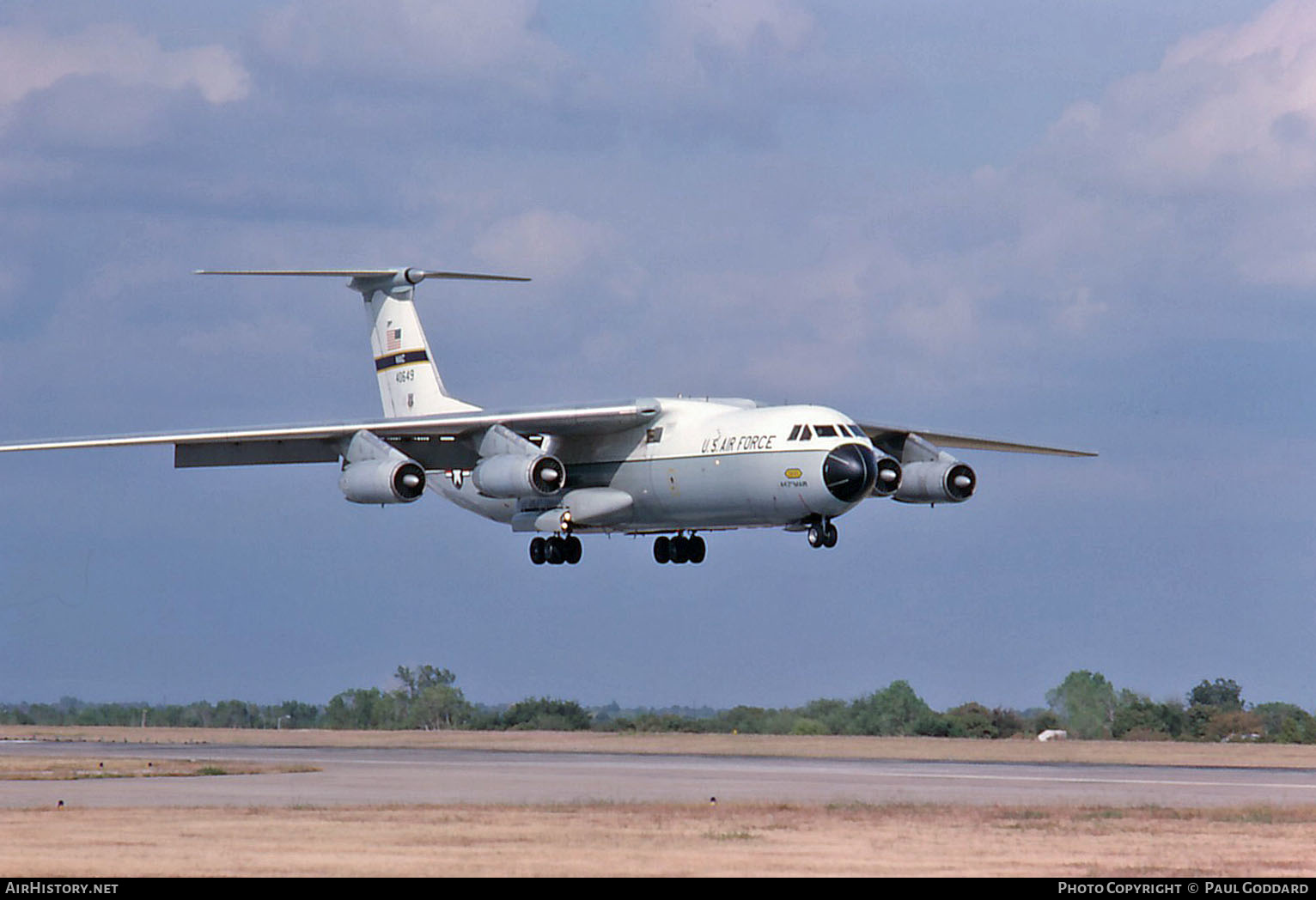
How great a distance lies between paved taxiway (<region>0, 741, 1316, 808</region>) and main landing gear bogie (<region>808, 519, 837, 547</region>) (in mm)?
4213

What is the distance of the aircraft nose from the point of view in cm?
3425

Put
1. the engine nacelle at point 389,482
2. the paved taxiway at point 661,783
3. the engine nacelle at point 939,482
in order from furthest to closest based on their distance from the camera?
the engine nacelle at point 939,482, the engine nacelle at point 389,482, the paved taxiway at point 661,783

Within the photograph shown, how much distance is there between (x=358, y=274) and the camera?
4650 cm

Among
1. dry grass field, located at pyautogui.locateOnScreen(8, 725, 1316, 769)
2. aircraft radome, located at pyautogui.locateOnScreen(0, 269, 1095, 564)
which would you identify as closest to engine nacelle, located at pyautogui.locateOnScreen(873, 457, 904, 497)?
aircraft radome, located at pyautogui.locateOnScreen(0, 269, 1095, 564)

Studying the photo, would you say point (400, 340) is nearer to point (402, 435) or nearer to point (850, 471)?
point (402, 435)

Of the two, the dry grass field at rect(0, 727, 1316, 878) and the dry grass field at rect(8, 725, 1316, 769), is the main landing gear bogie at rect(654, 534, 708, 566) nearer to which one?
the dry grass field at rect(8, 725, 1316, 769)

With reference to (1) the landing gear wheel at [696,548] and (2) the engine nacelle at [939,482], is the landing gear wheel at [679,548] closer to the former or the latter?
(1) the landing gear wheel at [696,548]

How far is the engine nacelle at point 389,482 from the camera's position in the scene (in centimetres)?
3784

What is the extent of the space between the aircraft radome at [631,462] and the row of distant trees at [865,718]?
11.9m

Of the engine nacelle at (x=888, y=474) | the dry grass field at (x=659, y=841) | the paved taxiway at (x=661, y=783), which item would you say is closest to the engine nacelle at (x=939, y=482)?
the engine nacelle at (x=888, y=474)

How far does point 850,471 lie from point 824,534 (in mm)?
2644

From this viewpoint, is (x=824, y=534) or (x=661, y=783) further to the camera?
(x=824, y=534)

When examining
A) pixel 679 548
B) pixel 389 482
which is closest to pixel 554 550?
pixel 679 548

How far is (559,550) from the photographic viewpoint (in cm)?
4109
